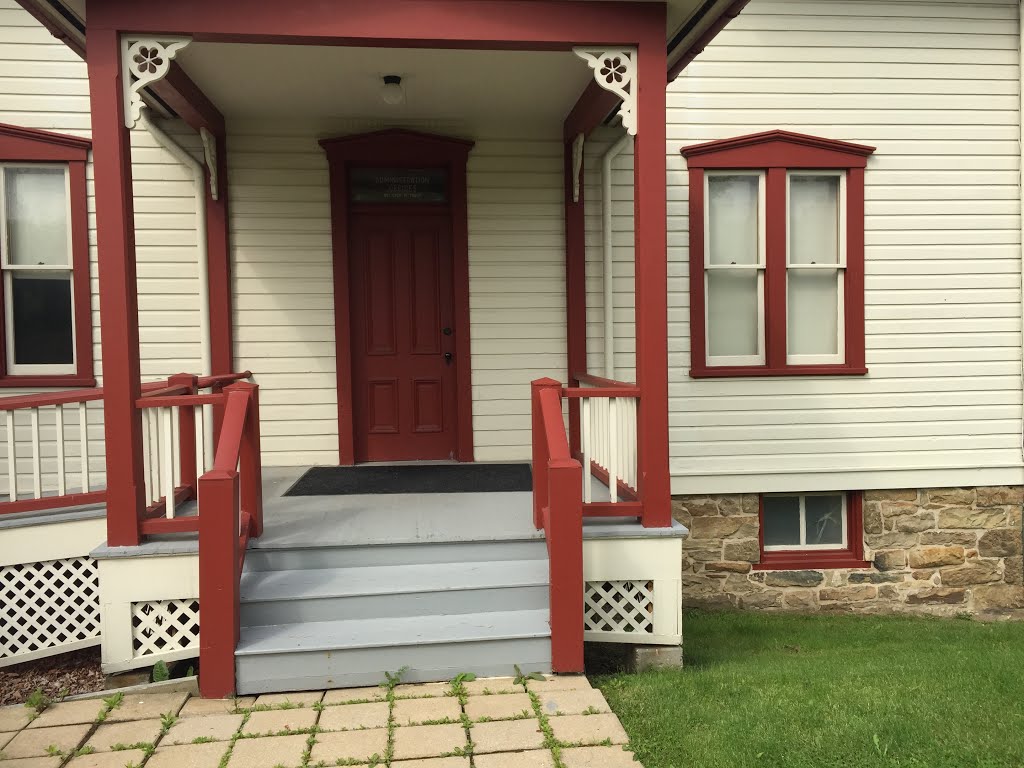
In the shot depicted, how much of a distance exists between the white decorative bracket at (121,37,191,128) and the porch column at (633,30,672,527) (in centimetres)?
242

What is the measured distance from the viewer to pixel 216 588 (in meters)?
3.83

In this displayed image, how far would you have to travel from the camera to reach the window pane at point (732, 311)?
654 centimetres

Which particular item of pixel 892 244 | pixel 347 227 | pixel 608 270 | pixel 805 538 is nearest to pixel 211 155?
pixel 347 227

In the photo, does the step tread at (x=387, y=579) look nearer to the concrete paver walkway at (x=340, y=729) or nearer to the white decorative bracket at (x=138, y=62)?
the concrete paver walkway at (x=340, y=729)

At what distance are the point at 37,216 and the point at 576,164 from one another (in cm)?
409

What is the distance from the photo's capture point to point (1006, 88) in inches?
259

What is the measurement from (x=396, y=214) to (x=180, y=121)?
1.77 meters

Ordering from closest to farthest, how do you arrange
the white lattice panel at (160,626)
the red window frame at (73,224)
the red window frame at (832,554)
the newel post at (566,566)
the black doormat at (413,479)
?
the newel post at (566,566) → the white lattice panel at (160,626) → the black doormat at (413,479) → the red window frame at (73,224) → the red window frame at (832,554)

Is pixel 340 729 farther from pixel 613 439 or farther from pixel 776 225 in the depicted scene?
pixel 776 225

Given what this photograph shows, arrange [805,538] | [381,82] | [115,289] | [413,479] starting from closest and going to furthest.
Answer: [115,289]
[381,82]
[413,479]
[805,538]

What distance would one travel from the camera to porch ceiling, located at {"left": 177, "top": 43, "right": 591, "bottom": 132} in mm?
5129

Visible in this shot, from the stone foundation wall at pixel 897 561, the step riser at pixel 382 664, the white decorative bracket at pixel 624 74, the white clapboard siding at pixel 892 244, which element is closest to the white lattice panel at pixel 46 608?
the step riser at pixel 382 664

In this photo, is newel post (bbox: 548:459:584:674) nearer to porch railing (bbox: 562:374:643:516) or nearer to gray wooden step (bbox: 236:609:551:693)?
gray wooden step (bbox: 236:609:551:693)

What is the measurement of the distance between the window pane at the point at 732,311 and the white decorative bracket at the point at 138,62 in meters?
4.19
